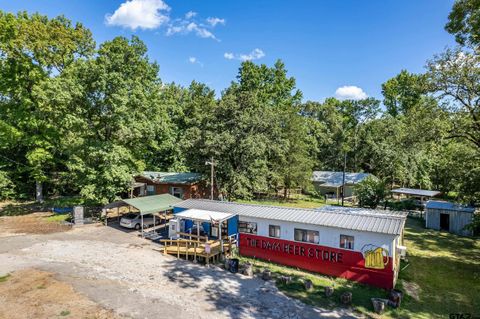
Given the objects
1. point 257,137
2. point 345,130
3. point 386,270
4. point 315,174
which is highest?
point 345,130

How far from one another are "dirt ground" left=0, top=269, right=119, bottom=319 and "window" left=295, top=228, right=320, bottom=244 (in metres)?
9.72

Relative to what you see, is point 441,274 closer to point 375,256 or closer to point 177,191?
point 375,256

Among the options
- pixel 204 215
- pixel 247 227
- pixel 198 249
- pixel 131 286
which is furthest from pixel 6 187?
pixel 247 227

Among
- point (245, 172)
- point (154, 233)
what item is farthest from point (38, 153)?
point (245, 172)

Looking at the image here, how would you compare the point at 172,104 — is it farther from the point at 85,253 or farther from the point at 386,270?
the point at 386,270

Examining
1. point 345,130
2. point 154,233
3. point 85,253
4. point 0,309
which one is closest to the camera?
point 0,309

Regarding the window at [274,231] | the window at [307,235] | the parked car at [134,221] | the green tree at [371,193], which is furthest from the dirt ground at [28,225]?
the green tree at [371,193]

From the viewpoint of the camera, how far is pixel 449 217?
2594 cm

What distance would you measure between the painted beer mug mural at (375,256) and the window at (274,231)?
467cm

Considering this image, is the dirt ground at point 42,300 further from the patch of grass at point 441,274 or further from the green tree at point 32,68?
the green tree at point 32,68

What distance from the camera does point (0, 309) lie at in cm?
1069

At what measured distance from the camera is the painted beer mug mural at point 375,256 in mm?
13688

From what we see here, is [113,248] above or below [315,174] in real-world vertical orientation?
below

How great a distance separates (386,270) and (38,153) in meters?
31.8
